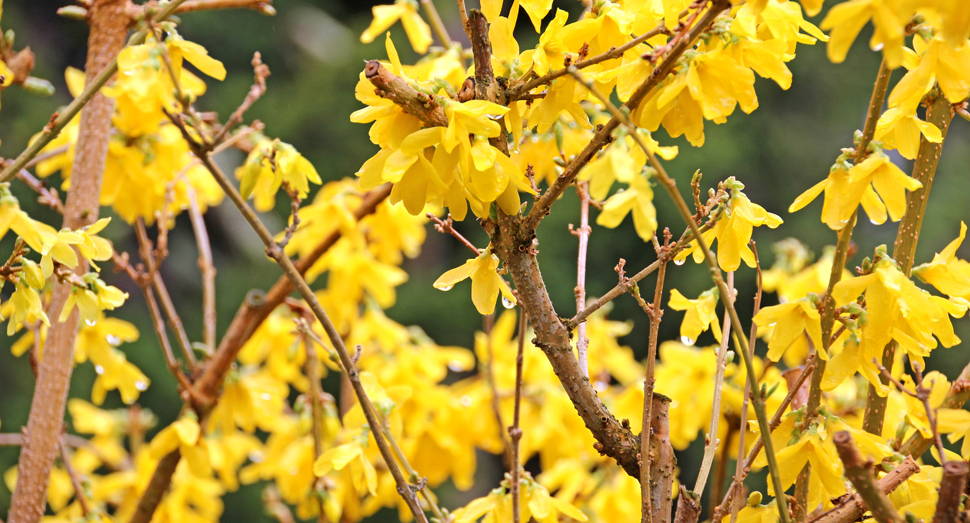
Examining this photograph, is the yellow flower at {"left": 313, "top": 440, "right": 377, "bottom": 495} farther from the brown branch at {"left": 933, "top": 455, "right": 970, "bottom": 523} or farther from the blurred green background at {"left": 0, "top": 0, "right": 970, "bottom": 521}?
the blurred green background at {"left": 0, "top": 0, "right": 970, "bottom": 521}

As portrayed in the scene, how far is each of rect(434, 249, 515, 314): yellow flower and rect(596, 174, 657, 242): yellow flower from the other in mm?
178

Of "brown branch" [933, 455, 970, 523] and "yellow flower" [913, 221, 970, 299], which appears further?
"yellow flower" [913, 221, 970, 299]

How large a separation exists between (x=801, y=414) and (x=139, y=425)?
129 centimetres

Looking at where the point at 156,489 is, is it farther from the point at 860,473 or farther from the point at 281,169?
the point at 860,473

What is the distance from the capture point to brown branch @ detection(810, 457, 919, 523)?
0.53 m

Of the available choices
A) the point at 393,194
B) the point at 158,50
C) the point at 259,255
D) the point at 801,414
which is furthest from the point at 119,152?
the point at 259,255

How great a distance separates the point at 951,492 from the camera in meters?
0.43

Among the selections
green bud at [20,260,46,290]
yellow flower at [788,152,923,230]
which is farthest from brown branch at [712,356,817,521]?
green bud at [20,260,46,290]

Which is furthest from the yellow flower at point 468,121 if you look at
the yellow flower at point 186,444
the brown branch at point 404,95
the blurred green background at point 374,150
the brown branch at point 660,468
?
the blurred green background at point 374,150

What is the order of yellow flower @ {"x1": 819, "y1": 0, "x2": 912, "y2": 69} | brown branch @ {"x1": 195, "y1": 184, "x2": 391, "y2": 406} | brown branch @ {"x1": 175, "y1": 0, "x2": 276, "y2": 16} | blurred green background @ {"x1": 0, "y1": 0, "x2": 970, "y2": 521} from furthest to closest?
1. blurred green background @ {"x1": 0, "y1": 0, "x2": 970, "y2": 521}
2. brown branch @ {"x1": 195, "y1": 184, "x2": 391, "y2": 406}
3. brown branch @ {"x1": 175, "y1": 0, "x2": 276, "y2": 16}
4. yellow flower @ {"x1": 819, "y1": 0, "x2": 912, "y2": 69}

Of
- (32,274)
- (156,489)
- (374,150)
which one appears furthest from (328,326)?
(374,150)

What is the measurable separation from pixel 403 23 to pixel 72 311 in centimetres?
56

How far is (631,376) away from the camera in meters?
1.38

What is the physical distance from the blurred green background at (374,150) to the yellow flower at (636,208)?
7.83 feet
